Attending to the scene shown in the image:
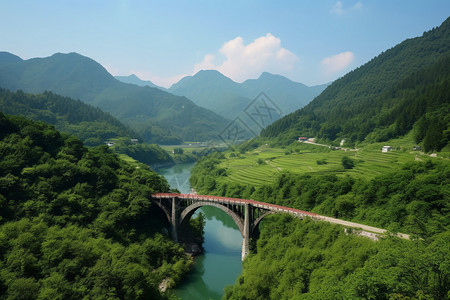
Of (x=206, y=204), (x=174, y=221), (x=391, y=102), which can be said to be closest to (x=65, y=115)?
(x=174, y=221)

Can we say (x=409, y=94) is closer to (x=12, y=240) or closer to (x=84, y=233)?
(x=84, y=233)

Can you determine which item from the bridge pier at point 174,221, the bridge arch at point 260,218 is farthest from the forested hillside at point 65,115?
the bridge arch at point 260,218

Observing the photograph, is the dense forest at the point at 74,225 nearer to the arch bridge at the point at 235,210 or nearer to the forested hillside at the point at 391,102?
the arch bridge at the point at 235,210

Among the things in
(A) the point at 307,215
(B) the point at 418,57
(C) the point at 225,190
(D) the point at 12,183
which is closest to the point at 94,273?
(D) the point at 12,183

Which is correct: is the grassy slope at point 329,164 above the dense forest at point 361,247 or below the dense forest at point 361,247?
above

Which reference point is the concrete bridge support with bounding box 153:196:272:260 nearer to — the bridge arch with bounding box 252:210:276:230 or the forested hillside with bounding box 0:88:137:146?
the bridge arch with bounding box 252:210:276:230
